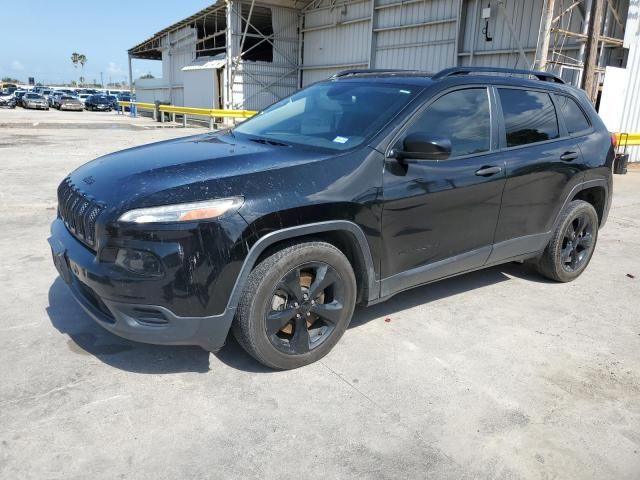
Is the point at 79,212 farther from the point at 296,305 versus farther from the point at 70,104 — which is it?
the point at 70,104

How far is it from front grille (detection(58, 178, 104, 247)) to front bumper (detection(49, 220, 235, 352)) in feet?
0.34

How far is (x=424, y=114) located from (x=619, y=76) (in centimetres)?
1289

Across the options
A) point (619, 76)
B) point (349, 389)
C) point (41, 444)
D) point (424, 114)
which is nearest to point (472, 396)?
point (349, 389)

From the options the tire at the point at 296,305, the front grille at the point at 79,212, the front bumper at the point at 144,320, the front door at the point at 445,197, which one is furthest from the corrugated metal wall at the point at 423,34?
the front bumper at the point at 144,320

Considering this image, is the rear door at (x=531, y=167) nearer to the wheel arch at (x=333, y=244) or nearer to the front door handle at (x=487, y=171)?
the front door handle at (x=487, y=171)

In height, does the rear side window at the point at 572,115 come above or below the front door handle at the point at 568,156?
above

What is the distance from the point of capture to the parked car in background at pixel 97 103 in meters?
44.3

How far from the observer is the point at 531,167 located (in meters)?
4.15

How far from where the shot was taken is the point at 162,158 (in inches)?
128

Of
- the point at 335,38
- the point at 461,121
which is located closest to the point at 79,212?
the point at 461,121

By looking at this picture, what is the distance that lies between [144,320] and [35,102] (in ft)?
149

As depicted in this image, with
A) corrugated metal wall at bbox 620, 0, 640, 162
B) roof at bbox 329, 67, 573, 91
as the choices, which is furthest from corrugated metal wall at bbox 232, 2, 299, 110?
roof at bbox 329, 67, 573, 91

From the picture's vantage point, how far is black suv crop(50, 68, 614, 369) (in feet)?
8.89

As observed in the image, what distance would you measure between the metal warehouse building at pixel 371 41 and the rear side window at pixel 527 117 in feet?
32.4
